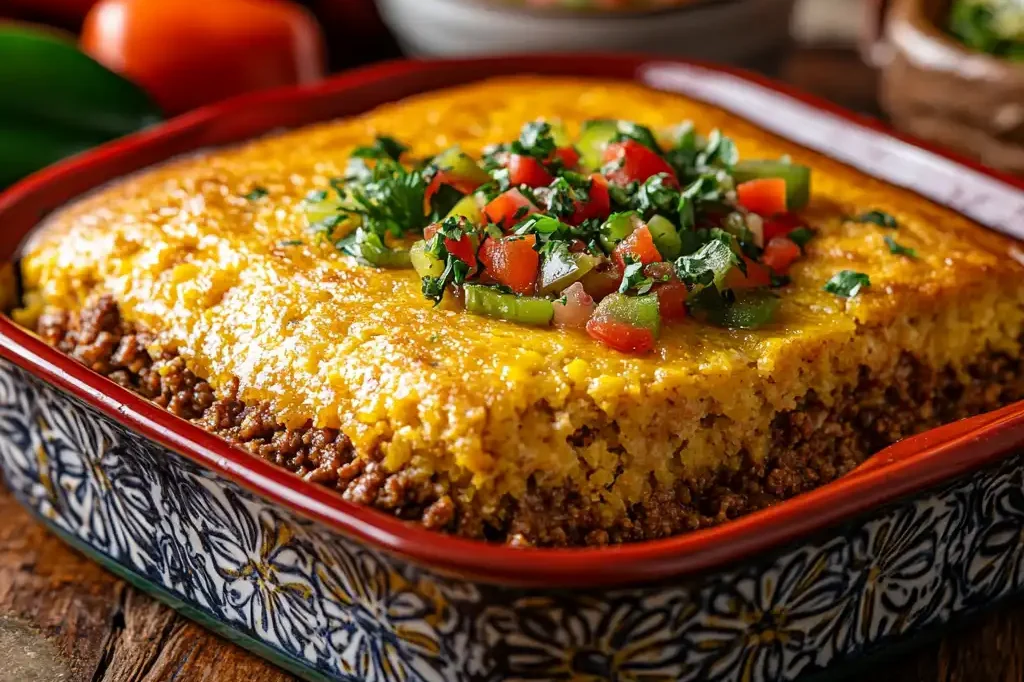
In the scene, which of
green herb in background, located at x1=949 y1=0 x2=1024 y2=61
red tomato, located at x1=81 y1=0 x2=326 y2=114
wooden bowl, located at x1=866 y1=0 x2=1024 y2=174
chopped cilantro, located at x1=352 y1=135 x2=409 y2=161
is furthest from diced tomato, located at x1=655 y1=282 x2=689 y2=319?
red tomato, located at x1=81 y1=0 x2=326 y2=114

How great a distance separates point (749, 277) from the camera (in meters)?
3.39

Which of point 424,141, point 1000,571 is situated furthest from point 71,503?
point 1000,571

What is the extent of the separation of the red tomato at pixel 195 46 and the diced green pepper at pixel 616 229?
3354 millimetres

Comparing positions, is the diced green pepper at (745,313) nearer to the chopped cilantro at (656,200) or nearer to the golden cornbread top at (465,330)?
the golden cornbread top at (465,330)

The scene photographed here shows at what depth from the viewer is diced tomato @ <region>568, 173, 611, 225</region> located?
3482mm

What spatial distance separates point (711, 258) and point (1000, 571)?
106 centimetres

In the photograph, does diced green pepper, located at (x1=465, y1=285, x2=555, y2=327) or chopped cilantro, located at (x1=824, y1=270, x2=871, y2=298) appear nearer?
diced green pepper, located at (x1=465, y1=285, x2=555, y2=327)

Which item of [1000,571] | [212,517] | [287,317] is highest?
[287,317]

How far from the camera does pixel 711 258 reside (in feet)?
11.0

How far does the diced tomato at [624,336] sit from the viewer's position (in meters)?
3.07

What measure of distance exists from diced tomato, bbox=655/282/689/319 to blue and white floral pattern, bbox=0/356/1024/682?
0.73 m

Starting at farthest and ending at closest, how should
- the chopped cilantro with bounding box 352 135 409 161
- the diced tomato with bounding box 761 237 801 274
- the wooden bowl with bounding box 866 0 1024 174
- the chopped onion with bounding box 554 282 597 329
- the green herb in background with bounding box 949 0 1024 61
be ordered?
the green herb in background with bounding box 949 0 1024 61 → the wooden bowl with bounding box 866 0 1024 174 → the chopped cilantro with bounding box 352 135 409 161 → the diced tomato with bounding box 761 237 801 274 → the chopped onion with bounding box 554 282 597 329

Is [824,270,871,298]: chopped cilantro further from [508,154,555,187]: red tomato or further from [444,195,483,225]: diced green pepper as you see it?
[444,195,483,225]: diced green pepper

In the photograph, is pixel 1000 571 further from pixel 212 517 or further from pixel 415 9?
pixel 415 9
